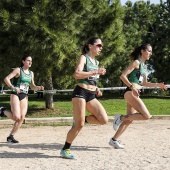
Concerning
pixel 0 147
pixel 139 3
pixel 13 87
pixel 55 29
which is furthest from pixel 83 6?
pixel 139 3

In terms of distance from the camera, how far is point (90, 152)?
6.45 m

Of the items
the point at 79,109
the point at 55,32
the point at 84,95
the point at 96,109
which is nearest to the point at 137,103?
the point at 96,109

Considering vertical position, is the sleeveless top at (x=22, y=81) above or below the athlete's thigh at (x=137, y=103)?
above

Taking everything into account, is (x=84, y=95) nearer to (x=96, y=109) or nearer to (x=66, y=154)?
(x=96, y=109)

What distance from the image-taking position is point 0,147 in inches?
277

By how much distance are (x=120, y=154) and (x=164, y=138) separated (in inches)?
88.6

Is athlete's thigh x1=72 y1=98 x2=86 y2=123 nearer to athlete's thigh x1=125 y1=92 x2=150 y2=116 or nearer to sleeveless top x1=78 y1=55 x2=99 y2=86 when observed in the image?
sleeveless top x1=78 y1=55 x2=99 y2=86

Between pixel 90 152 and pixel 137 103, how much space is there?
1245 mm

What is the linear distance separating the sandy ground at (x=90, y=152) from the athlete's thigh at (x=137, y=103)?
71 cm

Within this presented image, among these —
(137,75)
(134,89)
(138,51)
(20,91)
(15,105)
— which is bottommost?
(15,105)

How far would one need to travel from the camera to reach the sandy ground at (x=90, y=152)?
5.31 meters

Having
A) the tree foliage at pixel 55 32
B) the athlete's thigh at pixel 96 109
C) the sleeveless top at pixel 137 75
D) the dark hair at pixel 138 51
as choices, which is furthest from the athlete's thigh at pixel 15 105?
the tree foliage at pixel 55 32

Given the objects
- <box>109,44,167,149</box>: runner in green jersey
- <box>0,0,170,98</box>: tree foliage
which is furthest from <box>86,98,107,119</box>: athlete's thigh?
<box>0,0,170,98</box>: tree foliage

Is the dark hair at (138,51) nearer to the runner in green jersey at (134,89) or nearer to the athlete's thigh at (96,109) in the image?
the runner in green jersey at (134,89)
